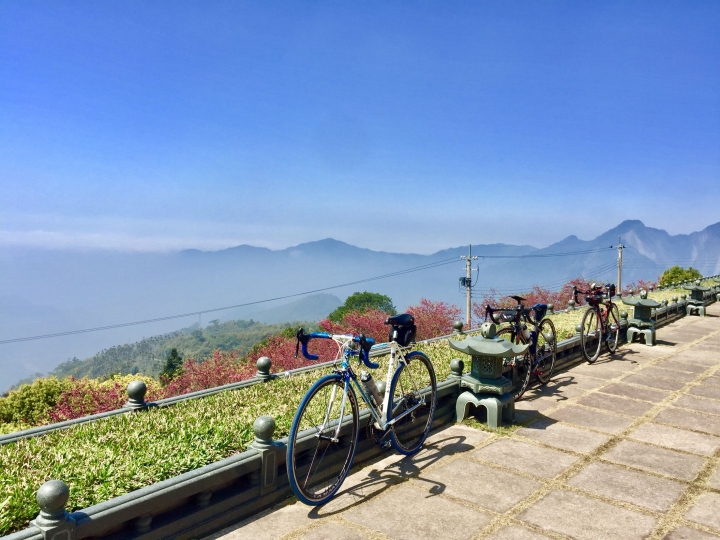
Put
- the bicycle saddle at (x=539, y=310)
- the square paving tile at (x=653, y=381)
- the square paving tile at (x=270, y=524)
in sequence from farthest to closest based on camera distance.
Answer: the square paving tile at (x=653, y=381), the bicycle saddle at (x=539, y=310), the square paving tile at (x=270, y=524)

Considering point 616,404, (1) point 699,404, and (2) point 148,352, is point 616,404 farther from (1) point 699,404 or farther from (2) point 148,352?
(2) point 148,352

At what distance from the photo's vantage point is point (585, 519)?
396cm

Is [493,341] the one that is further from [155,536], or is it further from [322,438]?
[155,536]

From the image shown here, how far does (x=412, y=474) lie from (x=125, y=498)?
2586 mm

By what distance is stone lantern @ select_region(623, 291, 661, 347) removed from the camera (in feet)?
37.2

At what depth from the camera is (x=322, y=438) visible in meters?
4.17

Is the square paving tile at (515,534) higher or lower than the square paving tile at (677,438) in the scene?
lower

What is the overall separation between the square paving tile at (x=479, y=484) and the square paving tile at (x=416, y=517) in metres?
0.17

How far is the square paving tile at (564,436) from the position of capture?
5.50 metres

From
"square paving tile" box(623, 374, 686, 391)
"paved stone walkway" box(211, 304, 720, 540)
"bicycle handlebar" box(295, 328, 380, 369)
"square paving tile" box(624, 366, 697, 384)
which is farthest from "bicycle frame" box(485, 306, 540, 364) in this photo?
"bicycle handlebar" box(295, 328, 380, 369)

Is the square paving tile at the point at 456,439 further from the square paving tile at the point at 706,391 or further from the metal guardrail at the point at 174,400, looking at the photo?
the square paving tile at the point at 706,391

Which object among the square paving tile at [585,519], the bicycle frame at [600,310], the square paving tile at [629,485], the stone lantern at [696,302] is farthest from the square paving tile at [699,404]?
the stone lantern at [696,302]

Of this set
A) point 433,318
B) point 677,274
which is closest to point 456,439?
point 433,318

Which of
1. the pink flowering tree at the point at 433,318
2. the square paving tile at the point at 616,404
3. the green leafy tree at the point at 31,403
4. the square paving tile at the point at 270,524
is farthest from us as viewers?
the pink flowering tree at the point at 433,318
